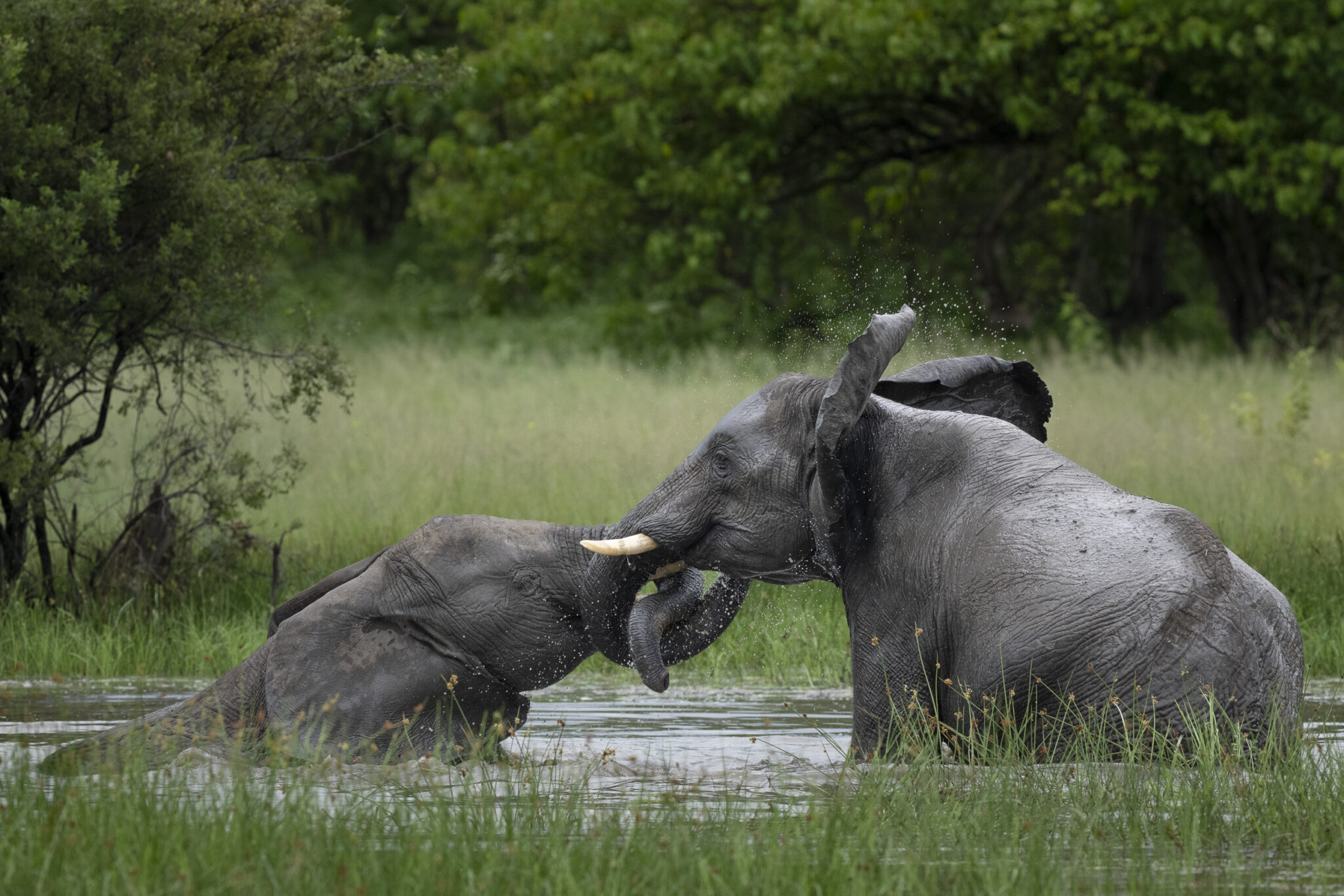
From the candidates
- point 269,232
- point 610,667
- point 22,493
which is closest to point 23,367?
point 22,493

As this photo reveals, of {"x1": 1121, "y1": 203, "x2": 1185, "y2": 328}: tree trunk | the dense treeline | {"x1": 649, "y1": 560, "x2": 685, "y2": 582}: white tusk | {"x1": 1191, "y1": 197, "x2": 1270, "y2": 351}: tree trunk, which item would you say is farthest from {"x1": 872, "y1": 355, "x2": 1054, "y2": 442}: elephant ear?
{"x1": 1121, "y1": 203, "x2": 1185, "y2": 328}: tree trunk

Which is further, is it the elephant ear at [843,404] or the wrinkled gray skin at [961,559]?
the elephant ear at [843,404]

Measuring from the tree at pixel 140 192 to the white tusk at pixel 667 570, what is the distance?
14.9 feet

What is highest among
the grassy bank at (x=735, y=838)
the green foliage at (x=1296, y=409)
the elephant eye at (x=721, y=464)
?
the green foliage at (x=1296, y=409)

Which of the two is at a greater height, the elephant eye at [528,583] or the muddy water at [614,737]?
the elephant eye at [528,583]

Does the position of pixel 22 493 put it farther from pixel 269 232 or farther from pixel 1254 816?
pixel 1254 816

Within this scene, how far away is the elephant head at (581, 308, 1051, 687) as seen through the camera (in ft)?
18.5

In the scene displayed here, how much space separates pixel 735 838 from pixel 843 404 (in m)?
1.64

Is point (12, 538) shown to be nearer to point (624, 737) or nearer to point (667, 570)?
point (624, 737)

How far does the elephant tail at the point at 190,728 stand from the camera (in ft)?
19.1

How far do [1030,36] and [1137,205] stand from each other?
3.34 meters

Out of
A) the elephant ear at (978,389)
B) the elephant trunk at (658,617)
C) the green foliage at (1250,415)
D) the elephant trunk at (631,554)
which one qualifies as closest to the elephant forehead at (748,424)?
the elephant trunk at (631,554)

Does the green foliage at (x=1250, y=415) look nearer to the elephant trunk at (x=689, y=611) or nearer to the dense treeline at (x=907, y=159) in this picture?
the dense treeline at (x=907, y=159)

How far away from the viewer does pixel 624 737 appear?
6.91m
